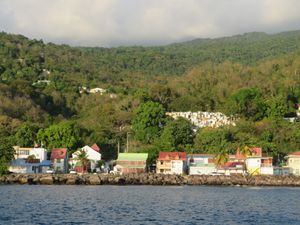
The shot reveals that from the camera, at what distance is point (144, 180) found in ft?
279

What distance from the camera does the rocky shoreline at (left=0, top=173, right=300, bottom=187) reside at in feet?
267

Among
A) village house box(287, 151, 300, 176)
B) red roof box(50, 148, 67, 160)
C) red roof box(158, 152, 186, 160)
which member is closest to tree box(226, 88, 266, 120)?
village house box(287, 151, 300, 176)

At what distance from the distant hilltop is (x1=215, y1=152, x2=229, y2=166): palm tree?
2073 cm

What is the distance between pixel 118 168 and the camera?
97.4 metres

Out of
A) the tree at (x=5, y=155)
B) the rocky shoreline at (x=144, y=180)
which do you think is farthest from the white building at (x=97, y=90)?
the tree at (x=5, y=155)

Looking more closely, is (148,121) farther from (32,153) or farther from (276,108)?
(276,108)

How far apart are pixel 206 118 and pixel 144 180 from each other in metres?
39.8

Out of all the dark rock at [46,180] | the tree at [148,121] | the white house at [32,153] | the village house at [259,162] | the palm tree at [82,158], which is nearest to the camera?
the dark rock at [46,180]

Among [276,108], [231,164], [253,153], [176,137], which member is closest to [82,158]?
[176,137]

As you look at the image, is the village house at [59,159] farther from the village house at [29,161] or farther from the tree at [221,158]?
the tree at [221,158]

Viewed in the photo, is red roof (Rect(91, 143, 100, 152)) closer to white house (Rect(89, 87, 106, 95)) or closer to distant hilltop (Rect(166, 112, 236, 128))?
distant hilltop (Rect(166, 112, 236, 128))

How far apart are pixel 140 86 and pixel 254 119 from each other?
3830cm

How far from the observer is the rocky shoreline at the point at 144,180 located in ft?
267

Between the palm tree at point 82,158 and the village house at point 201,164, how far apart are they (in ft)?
52.3
